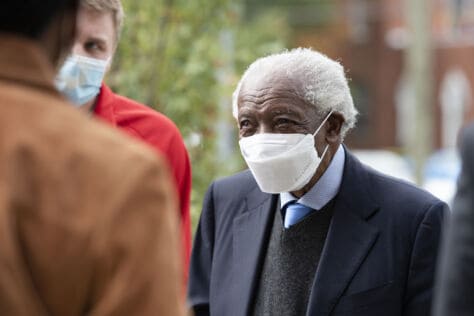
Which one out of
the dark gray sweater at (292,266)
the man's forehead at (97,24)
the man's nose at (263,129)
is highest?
the man's forehead at (97,24)

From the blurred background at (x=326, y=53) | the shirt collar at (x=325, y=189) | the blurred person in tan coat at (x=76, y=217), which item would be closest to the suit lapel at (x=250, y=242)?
the shirt collar at (x=325, y=189)

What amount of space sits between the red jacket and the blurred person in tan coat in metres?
2.12

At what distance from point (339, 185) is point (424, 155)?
14.4 metres

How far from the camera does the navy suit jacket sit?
361 cm

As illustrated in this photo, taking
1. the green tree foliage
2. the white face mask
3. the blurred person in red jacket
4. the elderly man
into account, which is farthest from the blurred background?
the blurred person in red jacket

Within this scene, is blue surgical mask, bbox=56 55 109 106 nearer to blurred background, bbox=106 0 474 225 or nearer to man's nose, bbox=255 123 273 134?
man's nose, bbox=255 123 273 134

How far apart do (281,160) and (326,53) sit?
16739mm

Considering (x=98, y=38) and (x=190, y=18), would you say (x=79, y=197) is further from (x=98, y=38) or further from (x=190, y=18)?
(x=190, y=18)

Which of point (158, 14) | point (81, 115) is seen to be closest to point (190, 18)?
point (158, 14)

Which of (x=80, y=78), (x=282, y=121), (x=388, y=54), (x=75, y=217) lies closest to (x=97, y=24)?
(x=80, y=78)

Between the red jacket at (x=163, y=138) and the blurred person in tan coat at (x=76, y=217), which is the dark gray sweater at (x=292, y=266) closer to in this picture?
the red jacket at (x=163, y=138)

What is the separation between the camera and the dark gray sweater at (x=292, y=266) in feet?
12.2

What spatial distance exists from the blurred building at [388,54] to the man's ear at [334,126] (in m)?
36.7

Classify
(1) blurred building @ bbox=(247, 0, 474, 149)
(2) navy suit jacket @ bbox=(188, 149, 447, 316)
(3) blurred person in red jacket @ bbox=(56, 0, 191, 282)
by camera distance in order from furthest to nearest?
(1) blurred building @ bbox=(247, 0, 474, 149) < (3) blurred person in red jacket @ bbox=(56, 0, 191, 282) < (2) navy suit jacket @ bbox=(188, 149, 447, 316)
